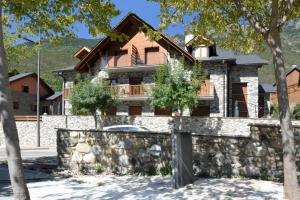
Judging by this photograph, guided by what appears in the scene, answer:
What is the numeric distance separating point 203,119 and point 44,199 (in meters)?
19.3

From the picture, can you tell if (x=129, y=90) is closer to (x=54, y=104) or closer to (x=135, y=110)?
(x=135, y=110)

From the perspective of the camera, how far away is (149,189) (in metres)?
8.84

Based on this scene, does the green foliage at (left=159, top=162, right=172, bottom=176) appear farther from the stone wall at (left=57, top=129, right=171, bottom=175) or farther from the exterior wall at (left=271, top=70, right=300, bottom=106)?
the exterior wall at (left=271, top=70, right=300, bottom=106)

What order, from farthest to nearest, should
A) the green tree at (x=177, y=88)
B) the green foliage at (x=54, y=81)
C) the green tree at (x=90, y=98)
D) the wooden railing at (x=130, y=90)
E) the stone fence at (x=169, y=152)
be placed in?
1. the green foliage at (x=54, y=81)
2. the wooden railing at (x=130, y=90)
3. the green tree at (x=90, y=98)
4. the green tree at (x=177, y=88)
5. the stone fence at (x=169, y=152)

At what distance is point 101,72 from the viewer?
36.4m

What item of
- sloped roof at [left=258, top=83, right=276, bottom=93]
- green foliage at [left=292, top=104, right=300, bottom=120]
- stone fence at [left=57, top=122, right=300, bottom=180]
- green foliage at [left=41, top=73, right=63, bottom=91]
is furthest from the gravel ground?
green foliage at [left=41, top=73, right=63, bottom=91]

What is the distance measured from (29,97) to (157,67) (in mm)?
23322

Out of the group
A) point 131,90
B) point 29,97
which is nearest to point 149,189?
point 131,90

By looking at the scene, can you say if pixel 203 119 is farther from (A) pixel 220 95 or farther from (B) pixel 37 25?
(B) pixel 37 25

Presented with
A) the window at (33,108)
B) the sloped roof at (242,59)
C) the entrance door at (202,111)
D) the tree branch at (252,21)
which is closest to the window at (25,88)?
the window at (33,108)

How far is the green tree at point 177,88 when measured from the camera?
27734 mm

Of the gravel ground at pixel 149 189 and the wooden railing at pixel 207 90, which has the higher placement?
the wooden railing at pixel 207 90

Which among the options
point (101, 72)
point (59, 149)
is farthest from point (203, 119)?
point (59, 149)

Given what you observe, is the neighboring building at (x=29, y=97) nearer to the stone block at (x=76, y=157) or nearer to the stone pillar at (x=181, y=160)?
the stone block at (x=76, y=157)
